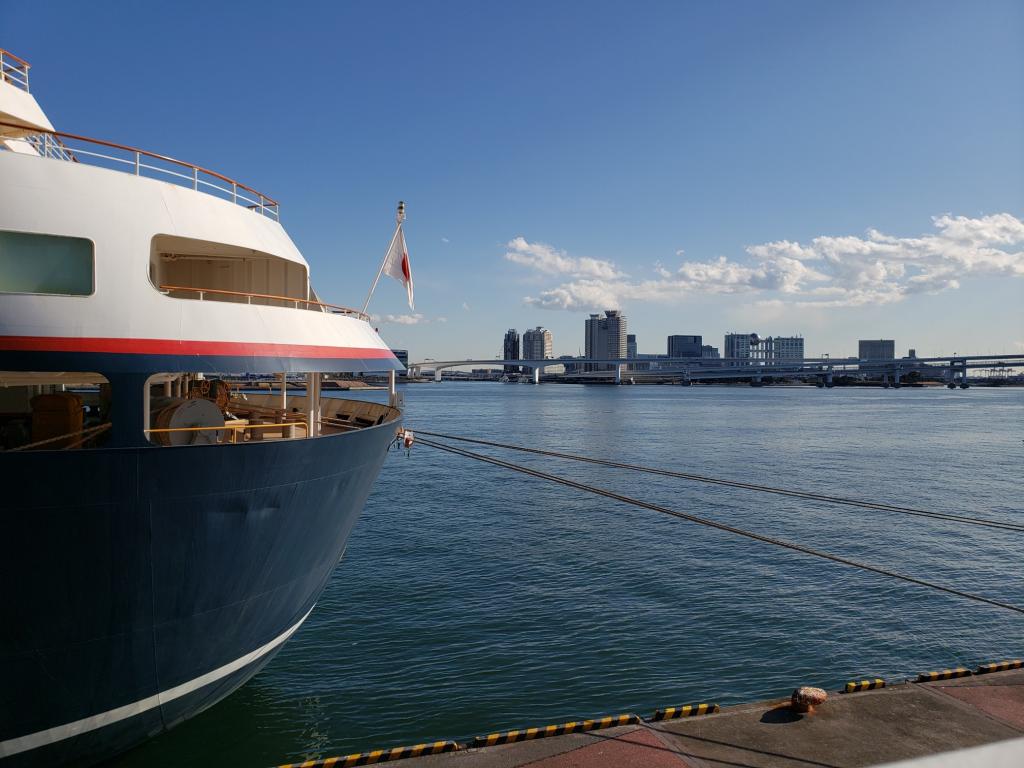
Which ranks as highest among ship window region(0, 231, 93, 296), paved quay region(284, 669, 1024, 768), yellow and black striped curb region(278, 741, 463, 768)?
ship window region(0, 231, 93, 296)

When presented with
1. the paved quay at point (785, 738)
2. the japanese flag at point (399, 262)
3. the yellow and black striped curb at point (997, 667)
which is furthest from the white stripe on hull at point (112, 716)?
A: the yellow and black striped curb at point (997, 667)

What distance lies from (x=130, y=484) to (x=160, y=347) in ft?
6.10

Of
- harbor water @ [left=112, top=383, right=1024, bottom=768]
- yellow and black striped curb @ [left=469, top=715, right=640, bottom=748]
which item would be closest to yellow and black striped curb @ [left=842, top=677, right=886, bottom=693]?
harbor water @ [left=112, top=383, right=1024, bottom=768]

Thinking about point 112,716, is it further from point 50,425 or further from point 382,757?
point 50,425

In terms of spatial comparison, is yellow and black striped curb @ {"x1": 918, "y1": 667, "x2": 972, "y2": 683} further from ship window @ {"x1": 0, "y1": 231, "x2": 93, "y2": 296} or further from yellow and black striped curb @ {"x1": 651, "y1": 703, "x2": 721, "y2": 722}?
ship window @ {"x1": 0, "y1": 231, "x2": 93, "y2": 296}

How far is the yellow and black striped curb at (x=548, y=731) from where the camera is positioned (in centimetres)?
886

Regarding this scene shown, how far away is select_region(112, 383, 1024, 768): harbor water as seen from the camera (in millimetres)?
12773

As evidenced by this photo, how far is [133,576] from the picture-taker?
302 inches

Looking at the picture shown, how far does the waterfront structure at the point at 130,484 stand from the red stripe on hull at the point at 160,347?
0.02 metres

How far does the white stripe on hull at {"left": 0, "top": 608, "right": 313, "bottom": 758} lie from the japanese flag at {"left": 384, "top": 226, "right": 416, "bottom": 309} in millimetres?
8386

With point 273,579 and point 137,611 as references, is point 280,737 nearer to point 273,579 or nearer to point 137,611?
point 273,579

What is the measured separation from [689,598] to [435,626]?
23.5 ft

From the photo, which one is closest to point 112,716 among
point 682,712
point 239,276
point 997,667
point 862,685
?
point 682,712

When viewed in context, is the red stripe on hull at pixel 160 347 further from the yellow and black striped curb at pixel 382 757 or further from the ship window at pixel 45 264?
the yellow and black striped curb at pixel 382 757
